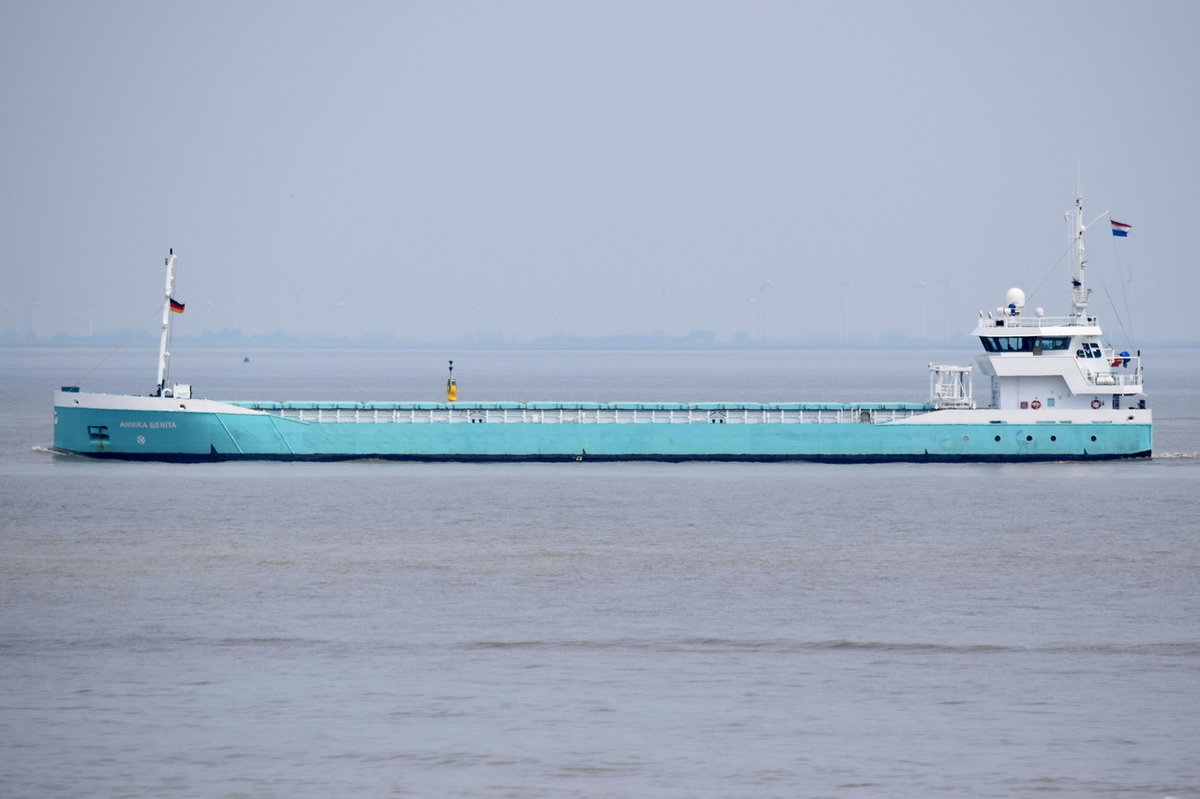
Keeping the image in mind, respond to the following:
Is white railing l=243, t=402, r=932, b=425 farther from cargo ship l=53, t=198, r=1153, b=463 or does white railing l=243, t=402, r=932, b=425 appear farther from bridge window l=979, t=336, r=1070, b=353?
bridge window l=979, t=336, r=1070, b=353

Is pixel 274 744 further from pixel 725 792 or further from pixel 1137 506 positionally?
pixel 1137 506

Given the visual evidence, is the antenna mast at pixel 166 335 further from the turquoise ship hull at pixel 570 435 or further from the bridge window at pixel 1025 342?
the bridge window at pixel 1025 342

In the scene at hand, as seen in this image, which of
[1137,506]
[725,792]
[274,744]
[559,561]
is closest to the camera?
[725,792]

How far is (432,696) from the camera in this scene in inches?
1018

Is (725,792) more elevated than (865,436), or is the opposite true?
(865,436)

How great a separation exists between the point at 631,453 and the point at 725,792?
1713 inches

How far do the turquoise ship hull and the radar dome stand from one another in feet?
15.4

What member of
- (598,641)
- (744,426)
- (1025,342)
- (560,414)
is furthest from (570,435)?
(598,641)

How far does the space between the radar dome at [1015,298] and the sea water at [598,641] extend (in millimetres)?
9891

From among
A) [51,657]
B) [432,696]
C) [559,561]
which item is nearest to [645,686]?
[432,696]

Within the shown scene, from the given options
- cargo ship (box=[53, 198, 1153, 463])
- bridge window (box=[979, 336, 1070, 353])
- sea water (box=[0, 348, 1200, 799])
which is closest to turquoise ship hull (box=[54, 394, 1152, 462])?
cargo ship (box=[53, 198, 1153, 463])

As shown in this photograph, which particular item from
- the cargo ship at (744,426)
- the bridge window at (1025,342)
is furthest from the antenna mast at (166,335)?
the bridge window at (1025,342)

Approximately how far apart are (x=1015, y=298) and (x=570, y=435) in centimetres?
1975

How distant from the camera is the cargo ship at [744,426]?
202 ft
